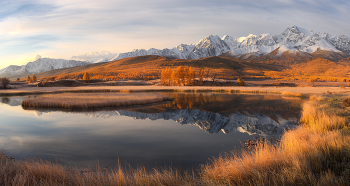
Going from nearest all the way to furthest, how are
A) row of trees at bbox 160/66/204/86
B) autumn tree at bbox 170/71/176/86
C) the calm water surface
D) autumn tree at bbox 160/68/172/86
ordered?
the calm water surface
row of trees at bbox 160/66/204/86
autumn tree at bbox 170/71/176/86
autumn tree at bbox 160/68/172/86

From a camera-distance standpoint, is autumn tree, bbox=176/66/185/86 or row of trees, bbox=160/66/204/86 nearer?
row of trees, bbox=160/66/204/86

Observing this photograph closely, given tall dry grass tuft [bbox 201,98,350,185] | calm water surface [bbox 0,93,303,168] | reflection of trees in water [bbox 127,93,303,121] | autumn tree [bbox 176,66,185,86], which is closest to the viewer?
tall dry grass tuft [bbox 201,98,350,185]

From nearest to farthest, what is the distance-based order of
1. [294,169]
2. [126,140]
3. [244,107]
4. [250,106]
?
1. [294,169]
2. [126,140]
3. [244,107]
4. [250,106]

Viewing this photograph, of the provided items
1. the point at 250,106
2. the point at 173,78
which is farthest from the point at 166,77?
the point at 250,106

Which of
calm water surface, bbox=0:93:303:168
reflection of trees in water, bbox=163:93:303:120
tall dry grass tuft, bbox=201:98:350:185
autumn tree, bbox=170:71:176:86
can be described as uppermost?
autumn tree, bbox=170:71:176:86

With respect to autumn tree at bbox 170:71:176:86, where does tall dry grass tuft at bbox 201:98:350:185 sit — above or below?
below

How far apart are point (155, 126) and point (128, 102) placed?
15169 millimetres

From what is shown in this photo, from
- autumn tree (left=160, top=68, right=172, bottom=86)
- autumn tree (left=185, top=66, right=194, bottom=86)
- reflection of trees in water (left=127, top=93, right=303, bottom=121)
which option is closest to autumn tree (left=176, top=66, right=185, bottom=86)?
autumn tree (left=185, top=66, right=194, bottom=86)

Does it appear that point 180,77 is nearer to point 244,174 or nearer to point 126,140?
point 126,140

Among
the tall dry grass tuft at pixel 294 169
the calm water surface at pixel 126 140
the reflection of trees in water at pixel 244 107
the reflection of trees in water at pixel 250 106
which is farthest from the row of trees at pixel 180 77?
the tall dry grass tuft at pixel 294 169

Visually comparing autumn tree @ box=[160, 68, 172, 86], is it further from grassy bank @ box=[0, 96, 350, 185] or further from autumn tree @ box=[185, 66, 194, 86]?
grassy bank @ box=[0, 96, 350, 185]

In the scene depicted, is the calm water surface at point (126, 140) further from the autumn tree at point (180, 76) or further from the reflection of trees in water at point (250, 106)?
the autumn tree at point (180, 76)

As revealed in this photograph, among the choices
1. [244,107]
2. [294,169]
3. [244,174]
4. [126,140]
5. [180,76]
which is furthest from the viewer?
[180,76]

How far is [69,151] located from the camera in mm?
11211
